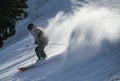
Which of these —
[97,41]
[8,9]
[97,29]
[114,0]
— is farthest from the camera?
[8,9]

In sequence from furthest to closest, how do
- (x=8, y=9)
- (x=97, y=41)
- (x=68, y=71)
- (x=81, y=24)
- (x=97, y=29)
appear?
(x=8, y=9), (x=81, y=24), (x=97, y=29), (x=97, y=41), (x=68, y=71)

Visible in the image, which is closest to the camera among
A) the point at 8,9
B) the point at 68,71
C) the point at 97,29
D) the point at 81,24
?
the point at 68,71

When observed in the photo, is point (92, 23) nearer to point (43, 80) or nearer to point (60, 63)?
point (60, 63)

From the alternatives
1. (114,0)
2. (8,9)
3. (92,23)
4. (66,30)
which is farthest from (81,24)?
(8,9)

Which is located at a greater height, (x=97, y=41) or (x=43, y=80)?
(x=97, y=41)

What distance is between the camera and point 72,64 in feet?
43.1

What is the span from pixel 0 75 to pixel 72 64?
5.16 meters

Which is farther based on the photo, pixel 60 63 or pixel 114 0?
pixel 114 0

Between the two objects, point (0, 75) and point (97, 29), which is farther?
point (0, 75)

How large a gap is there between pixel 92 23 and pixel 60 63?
256 cm

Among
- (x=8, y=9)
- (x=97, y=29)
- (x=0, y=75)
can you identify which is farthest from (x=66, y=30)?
(x=8, y=9)

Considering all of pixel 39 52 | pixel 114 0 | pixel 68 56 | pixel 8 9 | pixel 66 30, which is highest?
pixel 8 9

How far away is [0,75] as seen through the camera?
667 inches

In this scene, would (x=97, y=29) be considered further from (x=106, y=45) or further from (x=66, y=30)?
(x=66, y=30)
